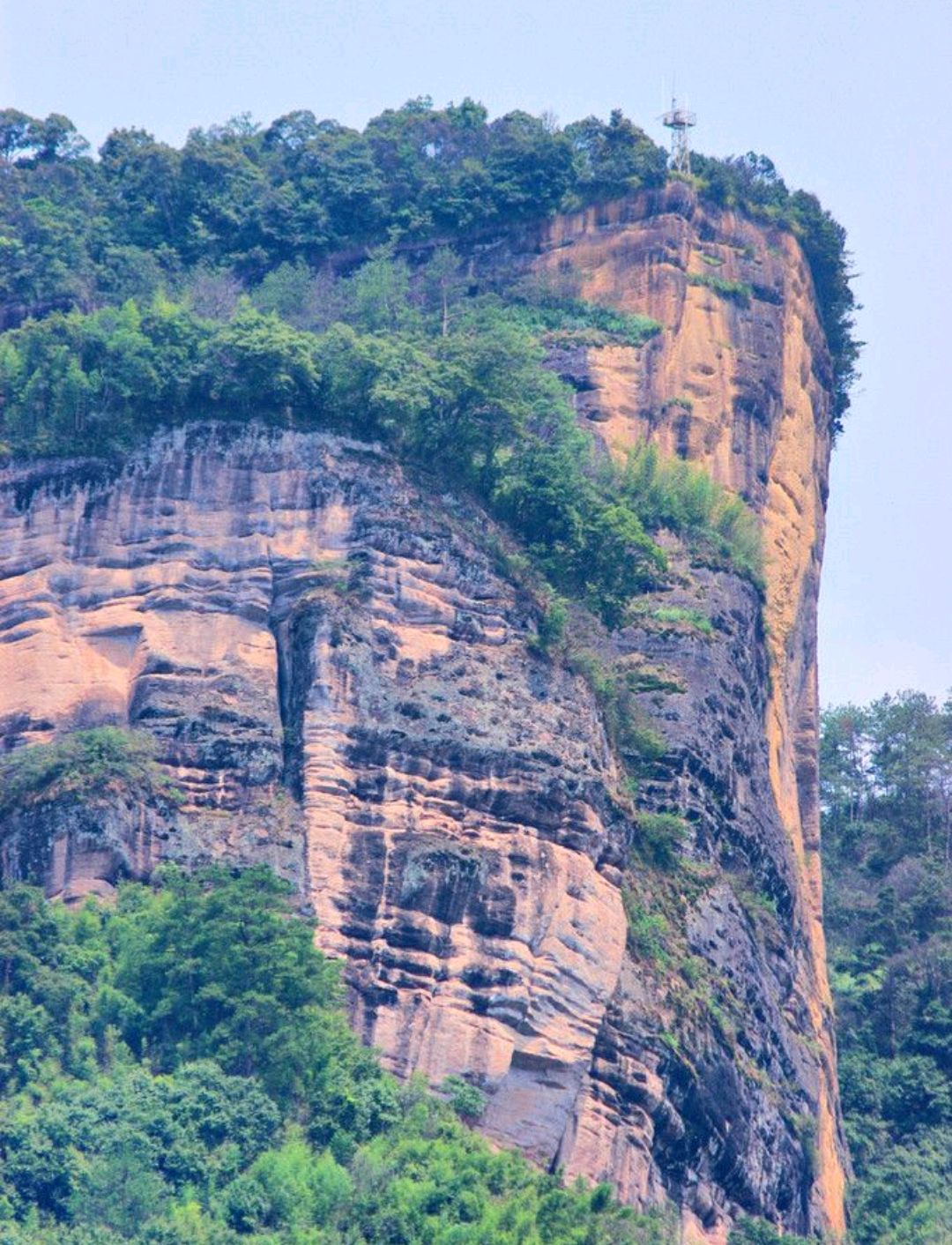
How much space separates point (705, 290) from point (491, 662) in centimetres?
1357

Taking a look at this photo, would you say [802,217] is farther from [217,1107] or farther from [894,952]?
[217,1107]

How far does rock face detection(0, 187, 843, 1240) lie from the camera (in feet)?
142

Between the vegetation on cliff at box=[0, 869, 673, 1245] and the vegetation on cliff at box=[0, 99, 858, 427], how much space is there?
17.8m

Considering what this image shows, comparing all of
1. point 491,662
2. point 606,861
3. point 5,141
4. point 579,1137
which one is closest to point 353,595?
point 491,662

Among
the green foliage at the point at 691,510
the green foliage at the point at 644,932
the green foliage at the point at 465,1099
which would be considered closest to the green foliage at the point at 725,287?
the green foliage at the point at 691,510

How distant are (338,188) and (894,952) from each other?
1739 cm

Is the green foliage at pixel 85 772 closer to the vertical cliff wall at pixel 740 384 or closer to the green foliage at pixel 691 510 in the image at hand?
the green foliage at pixel 691 510

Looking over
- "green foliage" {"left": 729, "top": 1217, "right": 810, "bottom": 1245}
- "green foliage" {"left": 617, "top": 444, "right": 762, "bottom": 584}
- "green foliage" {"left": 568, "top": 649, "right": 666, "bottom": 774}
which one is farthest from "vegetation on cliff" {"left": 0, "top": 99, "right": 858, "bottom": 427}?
"green foliage" {"left": 729, "top": 1217, "right": 810, "bottom": 1245}

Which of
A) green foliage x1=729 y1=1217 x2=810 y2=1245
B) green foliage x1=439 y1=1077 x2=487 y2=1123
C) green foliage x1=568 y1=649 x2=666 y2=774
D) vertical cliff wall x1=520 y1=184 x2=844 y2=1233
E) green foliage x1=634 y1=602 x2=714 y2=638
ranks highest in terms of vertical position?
vertical cliff wall x1=520 y1=184 x2=844 y2=1233

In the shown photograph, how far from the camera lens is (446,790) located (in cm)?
4497

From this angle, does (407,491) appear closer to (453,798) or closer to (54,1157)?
(453,798)

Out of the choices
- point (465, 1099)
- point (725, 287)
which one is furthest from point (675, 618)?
point (465, 1099)

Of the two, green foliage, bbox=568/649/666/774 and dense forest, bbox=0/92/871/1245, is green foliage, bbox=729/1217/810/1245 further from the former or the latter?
green foliage, bbox=568/649/666/774

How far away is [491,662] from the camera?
46.8m
